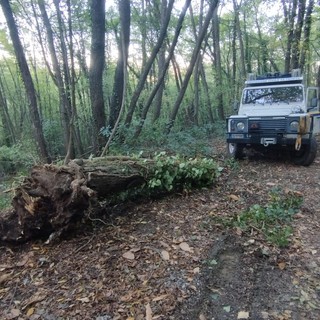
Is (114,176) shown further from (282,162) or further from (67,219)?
(282,162)

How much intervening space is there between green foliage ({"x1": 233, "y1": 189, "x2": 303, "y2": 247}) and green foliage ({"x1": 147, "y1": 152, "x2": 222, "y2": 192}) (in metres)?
1.04

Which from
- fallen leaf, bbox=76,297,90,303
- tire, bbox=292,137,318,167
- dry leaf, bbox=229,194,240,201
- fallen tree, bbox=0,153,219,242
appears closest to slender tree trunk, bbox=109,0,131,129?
fallen tree, bbox=0,153,219,242

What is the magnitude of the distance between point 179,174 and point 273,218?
161cm

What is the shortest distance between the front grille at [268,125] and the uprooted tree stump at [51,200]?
404 cm

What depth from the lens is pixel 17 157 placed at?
474 inches

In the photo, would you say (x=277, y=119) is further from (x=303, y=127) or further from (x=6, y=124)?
(x=6, y=124)

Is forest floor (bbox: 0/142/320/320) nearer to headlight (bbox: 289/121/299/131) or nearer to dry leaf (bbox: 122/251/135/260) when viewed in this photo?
dry leaf (bbox: 122/251/135/260)

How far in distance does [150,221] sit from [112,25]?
13.5 meters

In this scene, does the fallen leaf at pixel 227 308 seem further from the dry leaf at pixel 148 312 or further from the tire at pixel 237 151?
the tire at pixel 237 151

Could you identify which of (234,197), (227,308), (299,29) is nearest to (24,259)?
(227,308)

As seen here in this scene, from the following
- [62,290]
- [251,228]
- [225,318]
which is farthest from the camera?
[251,228]

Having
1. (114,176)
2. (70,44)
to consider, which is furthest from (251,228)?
(70,44)

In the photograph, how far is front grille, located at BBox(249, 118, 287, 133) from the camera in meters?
6.55

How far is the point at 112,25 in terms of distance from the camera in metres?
15.1
